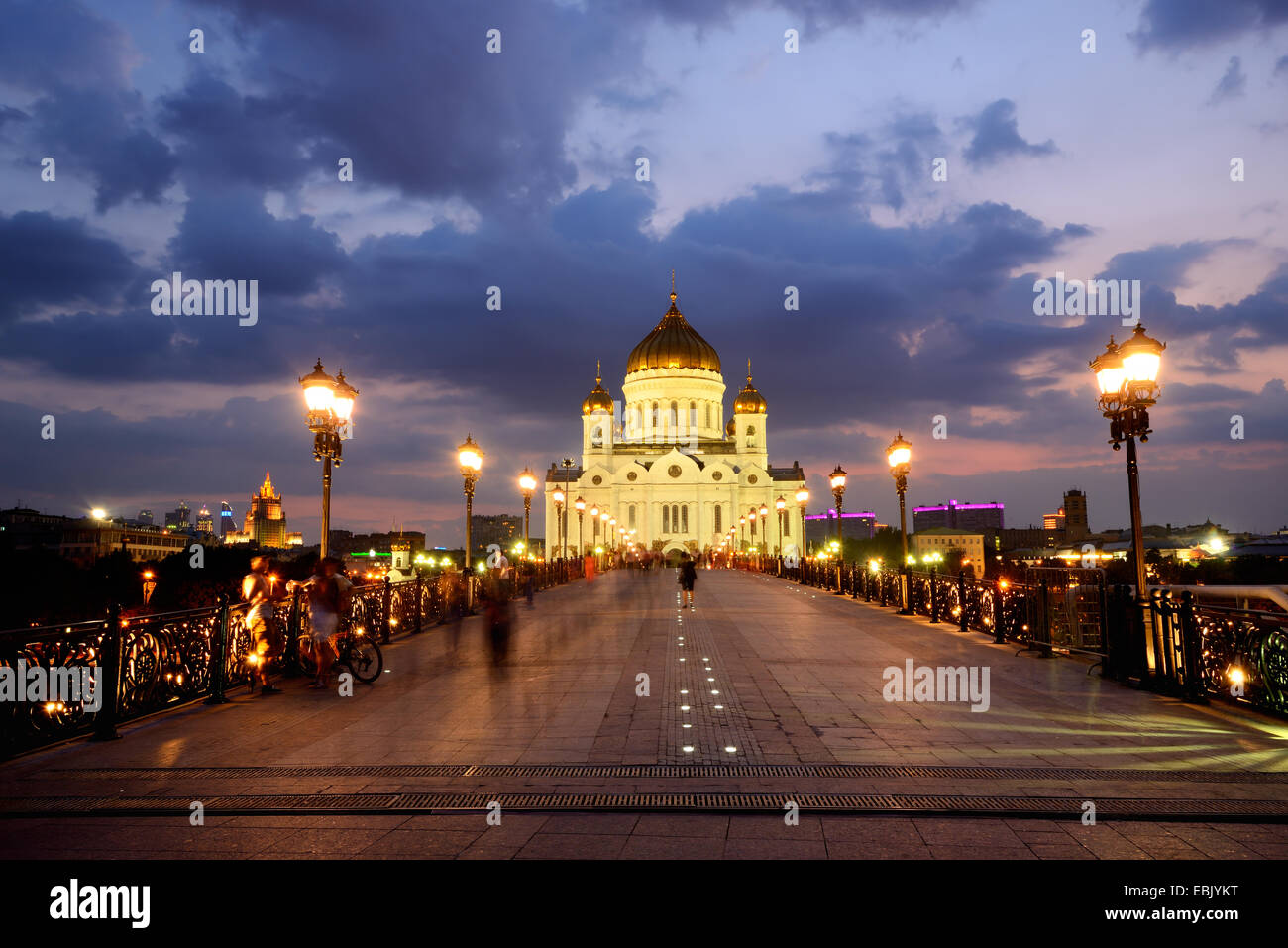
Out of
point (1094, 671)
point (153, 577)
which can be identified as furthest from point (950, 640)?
point (153, 577)

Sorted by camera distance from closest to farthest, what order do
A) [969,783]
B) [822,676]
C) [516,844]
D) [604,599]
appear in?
[516,844] < [969,783] < [822,676] < [604,599]

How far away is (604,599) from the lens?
27594 mm

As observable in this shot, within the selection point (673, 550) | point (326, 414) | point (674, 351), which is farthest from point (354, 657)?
point (674, 351)

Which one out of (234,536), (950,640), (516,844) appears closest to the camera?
(516,844)

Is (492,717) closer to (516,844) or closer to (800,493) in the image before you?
(516,844)

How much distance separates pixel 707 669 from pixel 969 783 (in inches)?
232

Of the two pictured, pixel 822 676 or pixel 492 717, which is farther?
pixel 822 676

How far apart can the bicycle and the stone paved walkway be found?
0.27 metres

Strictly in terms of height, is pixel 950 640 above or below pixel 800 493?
below

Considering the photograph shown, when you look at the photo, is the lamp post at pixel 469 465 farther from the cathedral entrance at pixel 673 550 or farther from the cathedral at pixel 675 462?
the cathedral at pixel 675 462

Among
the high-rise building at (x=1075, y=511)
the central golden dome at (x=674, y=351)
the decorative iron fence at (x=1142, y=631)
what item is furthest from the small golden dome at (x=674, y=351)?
the high-rise building at (x=1075, y=511)

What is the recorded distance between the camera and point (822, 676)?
36.2ft

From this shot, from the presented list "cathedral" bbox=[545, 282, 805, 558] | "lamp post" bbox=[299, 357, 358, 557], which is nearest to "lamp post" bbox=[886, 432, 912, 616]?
"lamp post" bbox=[299, 357, 358, 557]

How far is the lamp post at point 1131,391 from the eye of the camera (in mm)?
11273
